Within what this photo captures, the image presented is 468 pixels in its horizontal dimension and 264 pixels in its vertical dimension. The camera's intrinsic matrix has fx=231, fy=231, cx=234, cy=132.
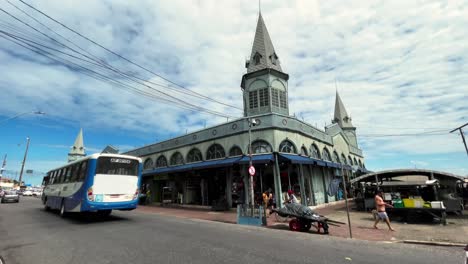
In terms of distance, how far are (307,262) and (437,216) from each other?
10.5 metres

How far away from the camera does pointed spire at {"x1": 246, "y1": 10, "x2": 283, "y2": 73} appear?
22.0 metres

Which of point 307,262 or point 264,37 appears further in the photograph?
point 264,37

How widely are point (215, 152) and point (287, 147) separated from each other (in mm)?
6295

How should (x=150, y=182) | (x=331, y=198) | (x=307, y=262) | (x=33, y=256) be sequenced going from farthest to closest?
(x=150, y=182) < (x=331, y=198) < (x=33, y=256) < (x=307, y=262)

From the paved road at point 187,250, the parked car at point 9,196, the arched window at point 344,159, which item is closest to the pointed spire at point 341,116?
the arched window at point 344,159

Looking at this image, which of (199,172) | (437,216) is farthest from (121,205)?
(437,216)

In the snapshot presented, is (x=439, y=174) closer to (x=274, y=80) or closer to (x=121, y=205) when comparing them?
(x=274, y=80)

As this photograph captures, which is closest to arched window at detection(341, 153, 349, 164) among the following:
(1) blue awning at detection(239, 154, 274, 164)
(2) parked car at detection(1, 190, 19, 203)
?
(1) blue awning at detection(239, 154, 274, 164)

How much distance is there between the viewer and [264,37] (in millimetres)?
23656

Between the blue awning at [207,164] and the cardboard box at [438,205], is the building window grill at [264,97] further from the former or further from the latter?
the cardboard box at [438,205]

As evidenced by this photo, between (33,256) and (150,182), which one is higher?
(150,182)

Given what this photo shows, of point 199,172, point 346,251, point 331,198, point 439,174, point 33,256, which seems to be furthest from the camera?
point 331,198

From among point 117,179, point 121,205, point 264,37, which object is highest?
point 264,37

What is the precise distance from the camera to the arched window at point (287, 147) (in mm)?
18334
